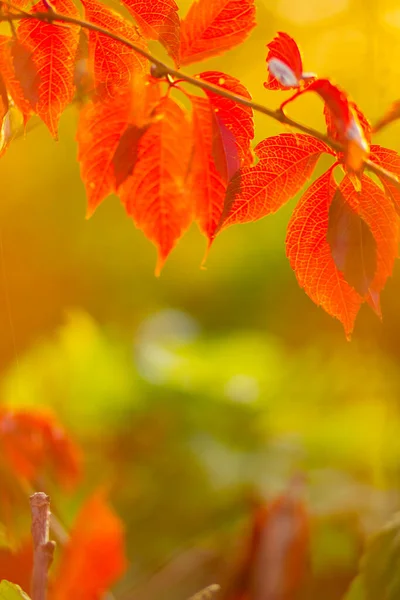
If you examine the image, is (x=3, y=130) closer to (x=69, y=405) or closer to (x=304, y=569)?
(x=304, y=569)

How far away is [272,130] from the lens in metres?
1.46

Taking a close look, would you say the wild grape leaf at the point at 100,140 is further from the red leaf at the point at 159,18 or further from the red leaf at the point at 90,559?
the red leaf at the point at 90,559

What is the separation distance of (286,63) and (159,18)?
9 cm

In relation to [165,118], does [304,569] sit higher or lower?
lower

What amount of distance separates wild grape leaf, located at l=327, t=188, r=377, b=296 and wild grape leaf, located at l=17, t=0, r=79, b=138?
160 millimetres

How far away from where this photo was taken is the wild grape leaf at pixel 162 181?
0.39m

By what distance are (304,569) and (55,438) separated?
0.34 m

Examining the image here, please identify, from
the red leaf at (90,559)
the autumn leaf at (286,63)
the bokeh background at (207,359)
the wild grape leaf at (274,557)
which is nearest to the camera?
the autumn leaf at (286,63)

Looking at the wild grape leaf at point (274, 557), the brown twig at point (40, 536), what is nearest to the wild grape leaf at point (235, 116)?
the brown twig at point (40, 536)

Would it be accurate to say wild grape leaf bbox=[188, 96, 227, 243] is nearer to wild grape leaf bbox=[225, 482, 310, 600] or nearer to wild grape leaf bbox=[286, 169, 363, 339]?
wild grape leaf bbox=[286, 169, 363, 339]

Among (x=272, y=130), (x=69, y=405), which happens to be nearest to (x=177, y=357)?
(x=69, y=405)

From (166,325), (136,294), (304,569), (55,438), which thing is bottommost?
(304,569)

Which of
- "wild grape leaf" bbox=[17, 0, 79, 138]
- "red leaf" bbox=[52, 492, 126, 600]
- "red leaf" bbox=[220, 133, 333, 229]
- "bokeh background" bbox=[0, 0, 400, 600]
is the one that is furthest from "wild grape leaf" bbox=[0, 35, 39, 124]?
"bokeh background" bbox=[0, 0, 400, 600]

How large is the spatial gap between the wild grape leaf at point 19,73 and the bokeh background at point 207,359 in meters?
0.53
